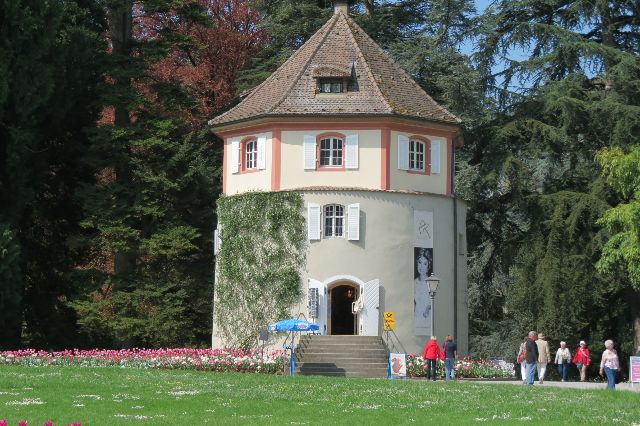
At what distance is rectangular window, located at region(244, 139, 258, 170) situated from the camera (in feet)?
137

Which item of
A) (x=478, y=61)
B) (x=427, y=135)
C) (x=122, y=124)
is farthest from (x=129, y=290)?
(x=478, y=61)

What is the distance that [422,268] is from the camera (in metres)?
40.4

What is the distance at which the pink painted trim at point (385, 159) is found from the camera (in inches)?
1582

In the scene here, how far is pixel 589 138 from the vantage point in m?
44.8

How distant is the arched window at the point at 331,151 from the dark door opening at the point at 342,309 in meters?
4.19

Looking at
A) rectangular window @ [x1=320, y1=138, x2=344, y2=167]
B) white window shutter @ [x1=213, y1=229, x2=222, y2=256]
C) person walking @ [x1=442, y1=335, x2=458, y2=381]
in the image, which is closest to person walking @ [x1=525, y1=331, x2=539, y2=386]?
person walking @ [x1=442, y1=335, x2=458, y2=381]

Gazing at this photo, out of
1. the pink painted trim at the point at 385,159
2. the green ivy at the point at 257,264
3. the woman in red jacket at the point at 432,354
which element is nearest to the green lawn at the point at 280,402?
the woman in red jacket at the point at 432,354

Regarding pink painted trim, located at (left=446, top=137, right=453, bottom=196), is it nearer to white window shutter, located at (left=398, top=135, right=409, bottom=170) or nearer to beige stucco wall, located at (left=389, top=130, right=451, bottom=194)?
beige stucco wall, located at (left=389, top=130, right=451, bottom=194)

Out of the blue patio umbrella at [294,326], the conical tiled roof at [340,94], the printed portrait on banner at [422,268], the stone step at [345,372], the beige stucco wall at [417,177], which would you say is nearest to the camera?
the blue patio umbrella at [294,326]

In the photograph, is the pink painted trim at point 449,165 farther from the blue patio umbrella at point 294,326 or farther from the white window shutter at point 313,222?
the blue patio umbrella at point 294,326

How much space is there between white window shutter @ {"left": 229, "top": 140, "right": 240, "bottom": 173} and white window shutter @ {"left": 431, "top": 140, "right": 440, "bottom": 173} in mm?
6619

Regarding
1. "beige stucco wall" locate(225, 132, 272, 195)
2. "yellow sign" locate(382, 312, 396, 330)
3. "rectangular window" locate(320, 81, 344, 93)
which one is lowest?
"yellow sign" locate(382, 312, 396, 330)

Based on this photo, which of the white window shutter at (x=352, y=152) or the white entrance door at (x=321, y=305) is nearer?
the white entrance door at (x=321, y=305)

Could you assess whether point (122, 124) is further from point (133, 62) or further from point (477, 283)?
point (477, 283)
